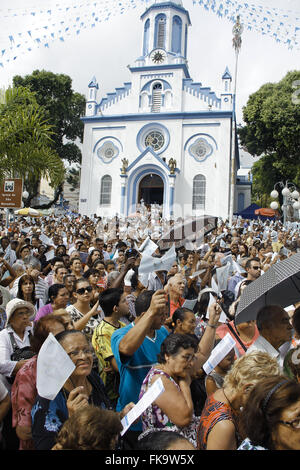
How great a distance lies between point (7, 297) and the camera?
4.92 meters

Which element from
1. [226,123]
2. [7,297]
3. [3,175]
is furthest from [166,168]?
[7,297]

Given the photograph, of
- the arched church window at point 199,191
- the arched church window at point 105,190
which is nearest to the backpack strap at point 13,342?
the arched church window at point 199,191

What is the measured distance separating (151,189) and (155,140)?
3.75 m

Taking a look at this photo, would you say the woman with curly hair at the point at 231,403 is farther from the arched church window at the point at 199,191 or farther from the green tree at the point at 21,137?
the arched church window at the point at 199,191

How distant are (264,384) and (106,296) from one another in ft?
6.81

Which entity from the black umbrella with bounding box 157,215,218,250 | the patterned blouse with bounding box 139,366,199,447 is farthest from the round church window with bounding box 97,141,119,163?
the patterned blouse with bounding box 139,366,199,447

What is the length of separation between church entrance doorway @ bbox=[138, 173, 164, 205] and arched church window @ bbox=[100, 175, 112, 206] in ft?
8.21

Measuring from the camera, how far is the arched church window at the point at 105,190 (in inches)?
1193

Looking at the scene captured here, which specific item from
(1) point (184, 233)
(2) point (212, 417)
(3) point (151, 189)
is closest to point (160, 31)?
(3) point (151, 189)

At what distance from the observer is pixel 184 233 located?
389 inches

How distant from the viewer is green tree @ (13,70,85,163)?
3472 cm

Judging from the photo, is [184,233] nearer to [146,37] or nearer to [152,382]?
[152,382]
